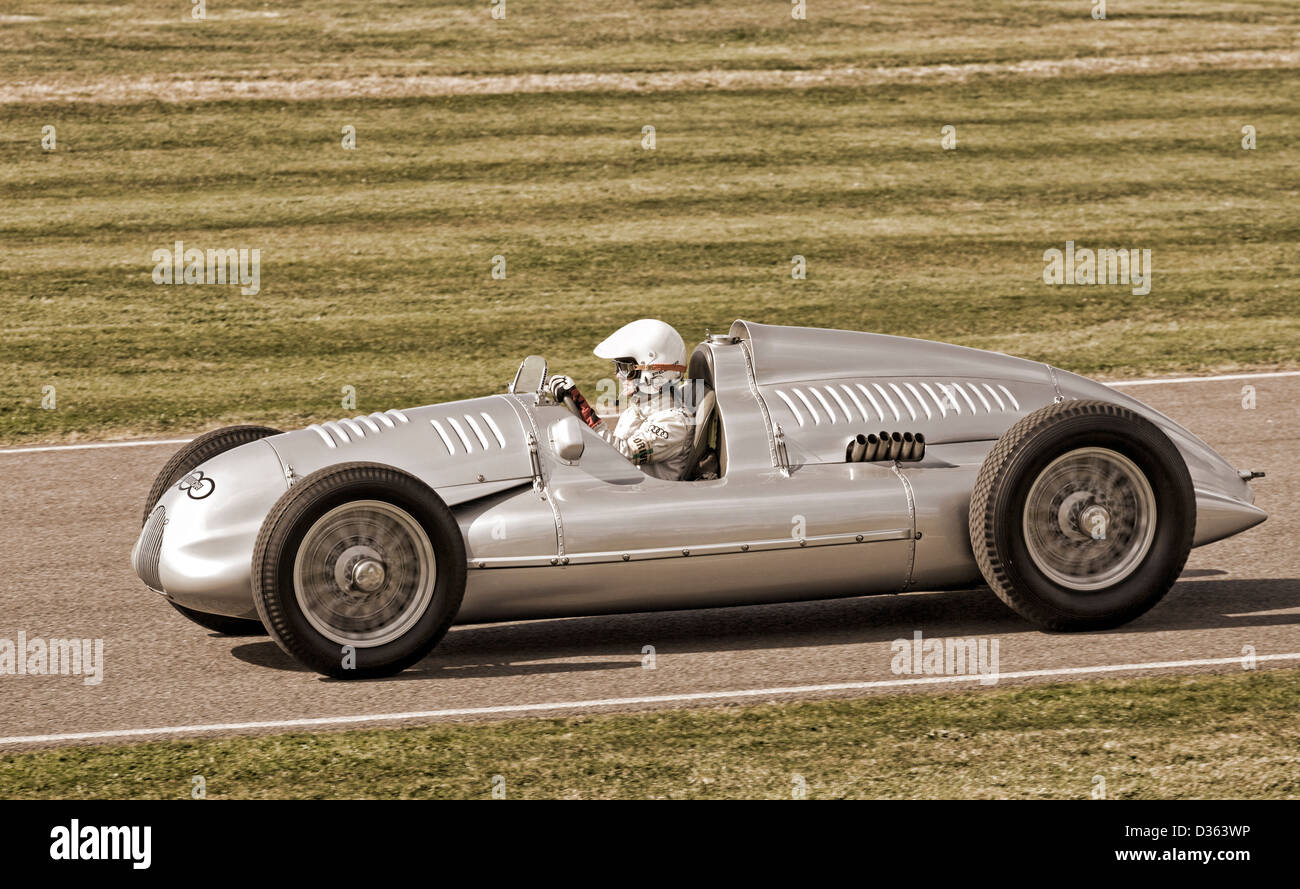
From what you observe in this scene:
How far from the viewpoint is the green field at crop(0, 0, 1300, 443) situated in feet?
47.2

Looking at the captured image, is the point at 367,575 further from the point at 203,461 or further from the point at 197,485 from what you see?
the point at 203,461

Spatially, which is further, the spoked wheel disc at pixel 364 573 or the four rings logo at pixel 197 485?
the four rings logo at pixel 197 485

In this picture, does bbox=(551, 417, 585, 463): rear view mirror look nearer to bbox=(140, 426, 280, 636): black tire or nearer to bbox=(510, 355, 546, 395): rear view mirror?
bbox=(510, 355, 546, 395): rear view mirror

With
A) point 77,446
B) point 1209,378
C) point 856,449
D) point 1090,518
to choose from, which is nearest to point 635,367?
point 856,449

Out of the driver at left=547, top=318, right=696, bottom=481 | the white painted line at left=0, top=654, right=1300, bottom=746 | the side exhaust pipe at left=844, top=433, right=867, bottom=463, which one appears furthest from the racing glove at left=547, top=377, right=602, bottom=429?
the white painted line at left=0, top=654, right=1300, bottom=746

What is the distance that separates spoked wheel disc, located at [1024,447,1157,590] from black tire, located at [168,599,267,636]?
3.43 m

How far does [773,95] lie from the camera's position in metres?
21.1

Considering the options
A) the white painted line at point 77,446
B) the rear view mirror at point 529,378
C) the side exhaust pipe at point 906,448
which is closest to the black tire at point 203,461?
the rear view mirror at point 529,378

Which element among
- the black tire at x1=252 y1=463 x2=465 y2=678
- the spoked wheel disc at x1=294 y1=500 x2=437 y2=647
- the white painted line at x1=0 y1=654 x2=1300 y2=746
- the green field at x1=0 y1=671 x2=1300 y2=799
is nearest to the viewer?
the green field at x1=0 y1=671 x2=1300 y2=799

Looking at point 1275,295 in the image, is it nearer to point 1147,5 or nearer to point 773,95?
point 773,95

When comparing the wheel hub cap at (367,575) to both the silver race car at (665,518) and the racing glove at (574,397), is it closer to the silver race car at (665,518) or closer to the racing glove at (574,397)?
the silver race car at (665,518)

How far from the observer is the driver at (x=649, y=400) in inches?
300
